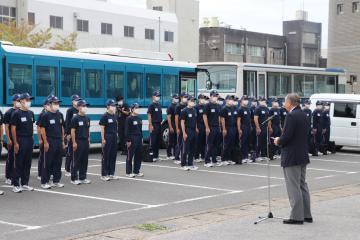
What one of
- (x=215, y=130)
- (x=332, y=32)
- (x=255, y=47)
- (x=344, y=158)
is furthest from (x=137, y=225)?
(x=255, y=47)

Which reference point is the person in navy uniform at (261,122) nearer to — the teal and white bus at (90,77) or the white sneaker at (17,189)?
the teal and white bus at (90,77)

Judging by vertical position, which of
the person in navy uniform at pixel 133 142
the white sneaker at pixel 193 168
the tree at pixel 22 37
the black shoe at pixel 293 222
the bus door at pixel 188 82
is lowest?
the white sneaker at pixel 193 168

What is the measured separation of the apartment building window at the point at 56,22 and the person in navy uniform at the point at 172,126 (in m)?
39.5

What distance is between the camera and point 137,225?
9102 millimetres

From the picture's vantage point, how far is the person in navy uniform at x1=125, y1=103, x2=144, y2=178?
14.7 meters

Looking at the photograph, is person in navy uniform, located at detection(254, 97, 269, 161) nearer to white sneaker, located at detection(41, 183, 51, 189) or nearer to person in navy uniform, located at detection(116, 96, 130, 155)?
person in navy uniform, located at detection(116, 96, 130, 155)

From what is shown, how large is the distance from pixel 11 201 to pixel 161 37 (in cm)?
5793

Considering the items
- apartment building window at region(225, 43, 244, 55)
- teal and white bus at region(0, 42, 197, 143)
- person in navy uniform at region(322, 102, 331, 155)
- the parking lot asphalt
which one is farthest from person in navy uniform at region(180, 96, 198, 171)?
apartment building window at region(225, 43, 244, 55)

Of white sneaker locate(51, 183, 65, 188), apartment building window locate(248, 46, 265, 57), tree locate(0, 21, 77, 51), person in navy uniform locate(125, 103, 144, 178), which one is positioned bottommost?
white sneaker locate(51, 183, 65, 188)

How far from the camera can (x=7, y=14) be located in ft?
171

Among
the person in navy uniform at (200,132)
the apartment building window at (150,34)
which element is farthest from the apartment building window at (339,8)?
the person in navy uniform at (200,132)

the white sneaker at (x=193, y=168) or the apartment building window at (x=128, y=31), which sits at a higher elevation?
the apartment building window at (x=128, y=31)

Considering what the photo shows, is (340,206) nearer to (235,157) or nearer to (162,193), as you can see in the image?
(162,193)

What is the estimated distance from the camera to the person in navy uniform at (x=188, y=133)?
646 inches
